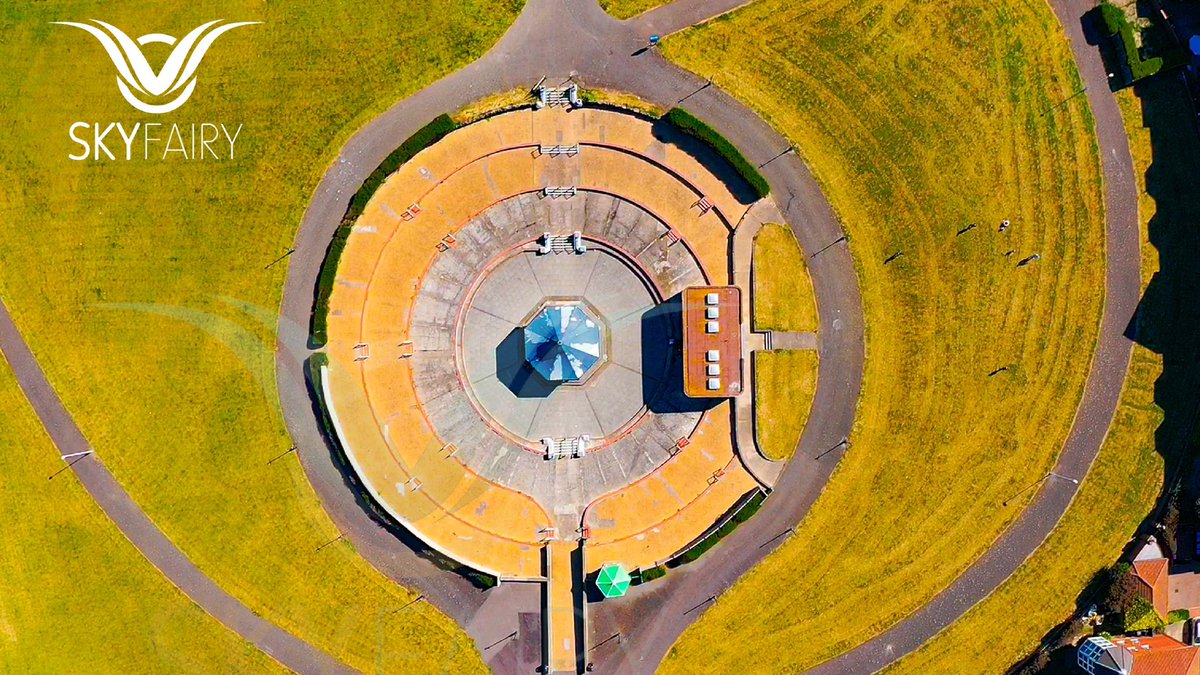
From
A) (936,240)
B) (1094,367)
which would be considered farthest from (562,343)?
(1094,367)

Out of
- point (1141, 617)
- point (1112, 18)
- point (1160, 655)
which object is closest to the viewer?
point (1160, 655)

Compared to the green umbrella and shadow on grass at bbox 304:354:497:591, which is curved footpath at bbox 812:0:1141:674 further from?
shadow on grass at bbox 304:354:497:591

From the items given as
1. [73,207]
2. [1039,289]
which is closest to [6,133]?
[73,207]

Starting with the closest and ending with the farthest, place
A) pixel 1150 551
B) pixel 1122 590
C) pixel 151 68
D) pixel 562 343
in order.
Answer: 1. pixel 562 343
2. pixel 1122 590
3. pixel 1150 551
4. pixel 151 68

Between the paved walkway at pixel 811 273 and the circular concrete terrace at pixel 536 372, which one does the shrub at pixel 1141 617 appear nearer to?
the paved walkway at pixel 811 273

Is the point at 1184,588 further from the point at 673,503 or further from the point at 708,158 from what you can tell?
the point at 708,158
